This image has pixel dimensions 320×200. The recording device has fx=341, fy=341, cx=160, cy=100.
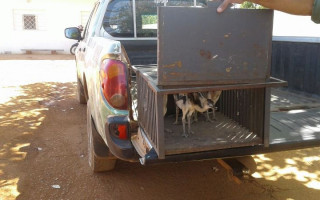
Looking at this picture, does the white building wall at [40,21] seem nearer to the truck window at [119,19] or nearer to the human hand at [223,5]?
the truck window at [119,19]

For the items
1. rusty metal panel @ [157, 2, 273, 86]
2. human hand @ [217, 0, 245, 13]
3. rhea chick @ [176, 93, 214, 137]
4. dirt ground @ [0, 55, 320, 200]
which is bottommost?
dirt ground @ [0, 55, 320, 200]

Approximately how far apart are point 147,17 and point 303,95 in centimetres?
218

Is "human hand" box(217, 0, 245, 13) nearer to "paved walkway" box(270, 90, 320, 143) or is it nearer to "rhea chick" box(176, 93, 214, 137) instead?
"rhea chick" box(176, 93, 214, 137)

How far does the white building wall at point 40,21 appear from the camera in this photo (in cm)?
1844

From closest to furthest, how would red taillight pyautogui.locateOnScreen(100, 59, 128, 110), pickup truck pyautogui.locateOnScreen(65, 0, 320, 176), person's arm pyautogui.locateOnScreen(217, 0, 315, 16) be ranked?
person's arm pyautogui.locateOnScreen(217, 0, 315, 16)
pickup truck pyautogui.locateOnScreen(65, 0, 320, 176)
red taillight pyautogui.locateOnScreen(100, 59, 128, 110)

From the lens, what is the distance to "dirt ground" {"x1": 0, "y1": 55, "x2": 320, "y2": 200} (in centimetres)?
350

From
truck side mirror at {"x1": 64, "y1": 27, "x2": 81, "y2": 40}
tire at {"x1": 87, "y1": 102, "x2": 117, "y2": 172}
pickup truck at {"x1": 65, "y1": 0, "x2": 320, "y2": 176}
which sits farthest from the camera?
truck side mirror at {"x1": 64, "y1": 27, "x2": 81, "y2": 40}

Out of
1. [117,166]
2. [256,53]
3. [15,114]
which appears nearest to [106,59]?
[256,53]

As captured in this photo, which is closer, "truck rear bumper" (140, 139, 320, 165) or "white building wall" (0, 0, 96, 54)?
"truck rear bumper" (140, 139, 320, 165)

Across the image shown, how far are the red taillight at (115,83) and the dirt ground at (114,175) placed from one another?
4.00ft

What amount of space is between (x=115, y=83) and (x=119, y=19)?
193 cm

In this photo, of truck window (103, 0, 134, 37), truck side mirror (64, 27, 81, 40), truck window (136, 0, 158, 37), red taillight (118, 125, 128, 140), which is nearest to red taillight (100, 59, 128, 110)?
red taillight (118, 125, 128, 140)

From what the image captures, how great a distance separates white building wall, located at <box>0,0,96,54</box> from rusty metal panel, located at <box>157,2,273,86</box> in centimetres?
1786

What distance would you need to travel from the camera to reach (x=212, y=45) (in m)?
2.24
